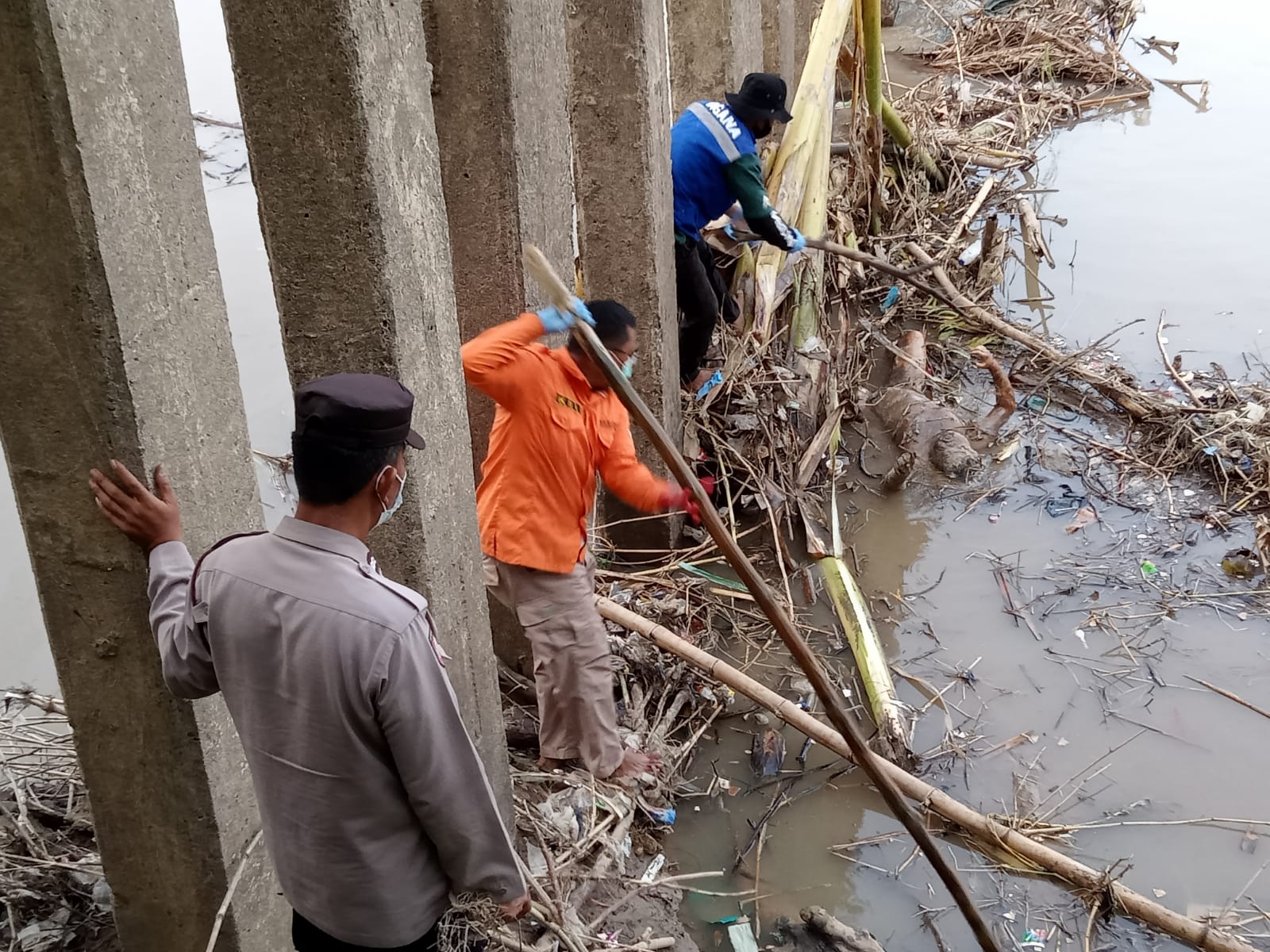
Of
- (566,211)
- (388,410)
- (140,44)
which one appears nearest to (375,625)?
(388,410)

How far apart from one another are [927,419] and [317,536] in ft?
17.8

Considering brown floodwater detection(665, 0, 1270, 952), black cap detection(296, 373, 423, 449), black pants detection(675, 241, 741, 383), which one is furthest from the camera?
black pants detection(675, 241, 741, 383)

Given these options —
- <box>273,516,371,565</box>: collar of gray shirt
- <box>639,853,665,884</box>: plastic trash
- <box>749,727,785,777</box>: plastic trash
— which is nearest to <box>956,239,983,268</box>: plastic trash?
<box>749,727,785,777</box>: plastic trash

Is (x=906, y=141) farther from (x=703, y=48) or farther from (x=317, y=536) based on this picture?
(x=317, y=536)

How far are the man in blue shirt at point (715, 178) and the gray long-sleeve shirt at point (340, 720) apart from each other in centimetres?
401

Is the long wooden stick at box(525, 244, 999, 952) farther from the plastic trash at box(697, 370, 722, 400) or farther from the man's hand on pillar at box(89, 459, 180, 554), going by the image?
the plastic trash at box(697, 370, 722, 400)

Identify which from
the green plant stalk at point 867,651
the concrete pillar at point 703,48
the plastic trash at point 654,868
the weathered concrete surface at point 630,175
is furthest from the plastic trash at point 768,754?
the concrete pillar at point 703,48

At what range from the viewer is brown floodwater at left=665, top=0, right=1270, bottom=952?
384 centimetres

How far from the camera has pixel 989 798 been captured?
422 cm

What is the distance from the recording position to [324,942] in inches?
90.7

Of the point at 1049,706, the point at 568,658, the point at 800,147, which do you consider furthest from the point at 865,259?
the point at 568,658

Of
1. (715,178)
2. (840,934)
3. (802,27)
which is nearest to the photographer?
(840,934)

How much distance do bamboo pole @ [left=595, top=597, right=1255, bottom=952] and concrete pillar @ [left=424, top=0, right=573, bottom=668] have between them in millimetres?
1588

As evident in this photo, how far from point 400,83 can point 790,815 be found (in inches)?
122
